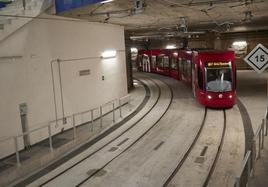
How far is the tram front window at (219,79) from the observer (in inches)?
555

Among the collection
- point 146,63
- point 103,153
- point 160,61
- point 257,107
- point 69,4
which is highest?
point 69,4

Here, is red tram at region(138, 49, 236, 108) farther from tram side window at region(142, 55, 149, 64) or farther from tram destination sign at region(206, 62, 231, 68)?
tram side window at region(142, 55, 149, 64)

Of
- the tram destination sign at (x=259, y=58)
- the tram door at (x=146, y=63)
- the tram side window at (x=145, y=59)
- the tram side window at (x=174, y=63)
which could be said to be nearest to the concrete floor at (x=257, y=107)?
the tram destination sign at (x=259, y=58)

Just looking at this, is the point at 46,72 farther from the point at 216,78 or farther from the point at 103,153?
the point at 216,78

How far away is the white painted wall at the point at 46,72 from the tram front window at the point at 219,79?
504 cm

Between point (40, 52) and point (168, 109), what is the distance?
25.0 feet

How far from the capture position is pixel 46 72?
420 inches

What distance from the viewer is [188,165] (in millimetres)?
8352

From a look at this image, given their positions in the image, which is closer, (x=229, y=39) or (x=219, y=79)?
(x=219, y=79)

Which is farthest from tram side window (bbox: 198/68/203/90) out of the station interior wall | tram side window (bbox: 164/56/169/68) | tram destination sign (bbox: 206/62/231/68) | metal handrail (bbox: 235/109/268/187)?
the station interior wall

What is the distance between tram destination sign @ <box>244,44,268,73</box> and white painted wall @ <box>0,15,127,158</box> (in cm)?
678

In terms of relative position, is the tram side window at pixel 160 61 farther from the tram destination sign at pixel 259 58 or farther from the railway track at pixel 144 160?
the tram destination sign at pixel 259 58

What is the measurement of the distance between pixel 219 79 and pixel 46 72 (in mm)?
8023

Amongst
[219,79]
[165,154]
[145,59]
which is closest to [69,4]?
[165,154]
